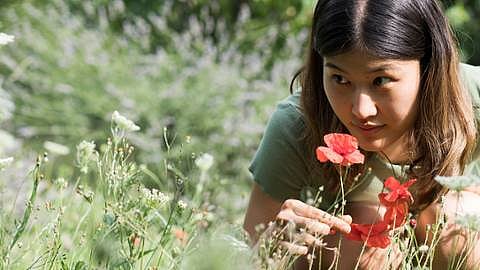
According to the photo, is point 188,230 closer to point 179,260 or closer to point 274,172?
point 179,260

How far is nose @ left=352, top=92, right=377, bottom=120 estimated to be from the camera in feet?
7.52

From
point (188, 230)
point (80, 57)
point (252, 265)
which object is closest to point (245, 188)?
point (80, 57)

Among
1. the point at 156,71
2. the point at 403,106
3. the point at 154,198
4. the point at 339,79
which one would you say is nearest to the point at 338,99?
the point at 339,79

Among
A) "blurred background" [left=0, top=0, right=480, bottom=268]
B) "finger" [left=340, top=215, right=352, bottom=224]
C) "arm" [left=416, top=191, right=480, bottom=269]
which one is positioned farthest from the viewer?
"blurred background" [left=0, top=0, right=480, bottom=268]

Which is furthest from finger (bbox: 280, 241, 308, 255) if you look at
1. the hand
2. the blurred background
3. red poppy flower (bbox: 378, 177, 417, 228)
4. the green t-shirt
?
the blurred background

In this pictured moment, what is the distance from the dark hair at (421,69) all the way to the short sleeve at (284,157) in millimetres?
113

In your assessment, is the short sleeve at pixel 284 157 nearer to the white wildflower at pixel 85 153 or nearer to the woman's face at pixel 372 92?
the woman's face at pixel 372 92

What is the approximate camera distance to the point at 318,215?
7.41 feet

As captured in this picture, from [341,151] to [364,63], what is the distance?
10.2 inches

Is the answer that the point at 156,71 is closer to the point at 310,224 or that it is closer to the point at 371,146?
the point at 371,146

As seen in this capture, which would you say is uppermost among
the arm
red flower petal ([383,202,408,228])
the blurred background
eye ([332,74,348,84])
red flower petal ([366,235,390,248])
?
eye ([332,74,348,84])

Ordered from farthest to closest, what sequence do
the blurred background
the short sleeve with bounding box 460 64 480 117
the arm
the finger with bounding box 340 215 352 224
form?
the blurred background → the short sleeve with bounding box 460 64 480 117 → the arm → the finger with bounding box 340 215 352 224

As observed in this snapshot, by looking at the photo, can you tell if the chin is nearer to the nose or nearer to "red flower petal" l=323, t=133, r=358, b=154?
the nose

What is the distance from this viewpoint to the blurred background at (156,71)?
4.91m
